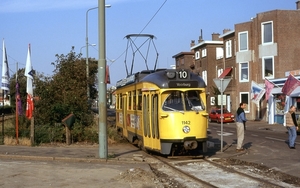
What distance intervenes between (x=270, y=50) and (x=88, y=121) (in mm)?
28091

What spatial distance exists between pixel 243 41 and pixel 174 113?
35115 millimetres

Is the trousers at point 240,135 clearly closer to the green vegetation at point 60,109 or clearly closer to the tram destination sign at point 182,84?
the tram destination sign at point 182,84

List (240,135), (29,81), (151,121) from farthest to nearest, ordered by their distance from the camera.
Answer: (29,81), (240,135), (151,121)

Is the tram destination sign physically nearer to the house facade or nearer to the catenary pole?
the catenary pole

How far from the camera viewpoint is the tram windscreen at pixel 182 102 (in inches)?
623

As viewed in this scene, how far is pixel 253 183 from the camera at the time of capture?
1105 cm

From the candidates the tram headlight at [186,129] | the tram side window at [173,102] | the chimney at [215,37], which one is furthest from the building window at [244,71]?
the tram headlight at [186,129]

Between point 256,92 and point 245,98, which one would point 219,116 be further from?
point 245,98

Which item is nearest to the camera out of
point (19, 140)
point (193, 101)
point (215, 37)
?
point (193, 101)

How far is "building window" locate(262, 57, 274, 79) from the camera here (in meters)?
45.9

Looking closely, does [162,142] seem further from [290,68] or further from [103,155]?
[290,68]

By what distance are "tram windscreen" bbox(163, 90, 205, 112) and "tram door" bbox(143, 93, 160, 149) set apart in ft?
1.49

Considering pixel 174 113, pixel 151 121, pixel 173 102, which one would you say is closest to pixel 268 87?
pixel 151 121

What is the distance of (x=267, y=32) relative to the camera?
151 feet
